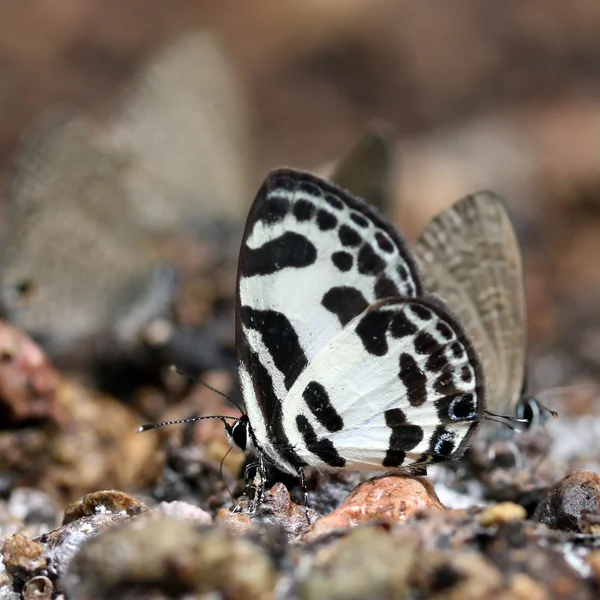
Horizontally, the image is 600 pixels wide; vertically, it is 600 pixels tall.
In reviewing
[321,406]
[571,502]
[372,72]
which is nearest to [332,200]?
[321,406]

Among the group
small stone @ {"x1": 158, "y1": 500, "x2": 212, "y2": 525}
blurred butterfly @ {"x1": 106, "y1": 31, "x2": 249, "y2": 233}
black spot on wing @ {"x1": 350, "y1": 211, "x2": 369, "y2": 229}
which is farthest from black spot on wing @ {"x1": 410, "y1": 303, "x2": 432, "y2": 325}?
blurred butterfly @ {"x1": 106, "y1": 31, "x2": 249, "y2": 233}

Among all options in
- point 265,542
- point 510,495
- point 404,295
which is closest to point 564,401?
point 510,495

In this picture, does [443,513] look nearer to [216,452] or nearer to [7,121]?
[216,452]

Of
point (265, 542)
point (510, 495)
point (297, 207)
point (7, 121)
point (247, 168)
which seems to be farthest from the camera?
point (7, 121)

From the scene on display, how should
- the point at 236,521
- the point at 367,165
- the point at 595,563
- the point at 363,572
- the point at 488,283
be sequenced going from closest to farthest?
the point at 363,572, the point at 595,563, the point at 236,521, the point at 488,283, the point at 367,165

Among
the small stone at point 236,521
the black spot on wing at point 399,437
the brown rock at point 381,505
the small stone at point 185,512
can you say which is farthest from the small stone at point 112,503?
the black spot on wing at point 399,437

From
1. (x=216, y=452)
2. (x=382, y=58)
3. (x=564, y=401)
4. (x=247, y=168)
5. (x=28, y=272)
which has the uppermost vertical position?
(x=382, y=58)

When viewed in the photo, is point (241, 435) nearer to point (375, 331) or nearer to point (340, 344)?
point (340, 344)

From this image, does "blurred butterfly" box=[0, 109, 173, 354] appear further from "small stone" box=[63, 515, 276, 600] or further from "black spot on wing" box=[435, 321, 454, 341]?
"small stone" box=[63, 515, 276, 600]
